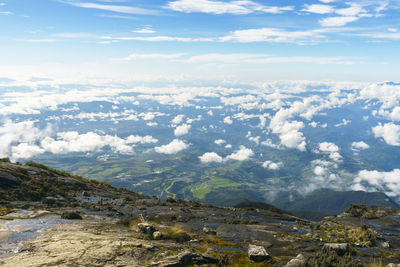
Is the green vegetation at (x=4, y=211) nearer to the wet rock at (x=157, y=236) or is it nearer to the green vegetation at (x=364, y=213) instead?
the wet rock at (x=157, y=236)

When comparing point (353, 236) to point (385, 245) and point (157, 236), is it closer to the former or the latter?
point (385, 245)

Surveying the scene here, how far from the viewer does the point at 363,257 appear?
67.8 ft

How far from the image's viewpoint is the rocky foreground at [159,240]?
15.1 metres

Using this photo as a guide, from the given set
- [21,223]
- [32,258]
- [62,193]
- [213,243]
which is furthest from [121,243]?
[62,193]

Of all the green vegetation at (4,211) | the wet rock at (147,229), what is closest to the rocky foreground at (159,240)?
the wet rock at (147,229)

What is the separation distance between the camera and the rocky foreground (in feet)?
49.6

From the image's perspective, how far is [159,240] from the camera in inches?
811

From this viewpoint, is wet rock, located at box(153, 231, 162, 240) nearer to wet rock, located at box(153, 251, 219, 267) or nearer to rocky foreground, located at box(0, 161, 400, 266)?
rocky foreground, located at box(0, 161, 400, 266)

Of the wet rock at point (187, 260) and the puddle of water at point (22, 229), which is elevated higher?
the wet rock at point (187, 260)

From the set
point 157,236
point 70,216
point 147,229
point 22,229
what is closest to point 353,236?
point 157,236

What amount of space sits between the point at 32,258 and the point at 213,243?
45.2 ft

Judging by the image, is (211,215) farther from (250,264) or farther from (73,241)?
(73,241)

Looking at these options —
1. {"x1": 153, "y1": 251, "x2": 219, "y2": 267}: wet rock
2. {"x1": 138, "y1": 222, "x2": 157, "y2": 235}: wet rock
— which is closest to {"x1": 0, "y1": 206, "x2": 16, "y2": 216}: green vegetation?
{"x1": 138, "y1": 222, "x2": 157, "y2": 235}: wet rock

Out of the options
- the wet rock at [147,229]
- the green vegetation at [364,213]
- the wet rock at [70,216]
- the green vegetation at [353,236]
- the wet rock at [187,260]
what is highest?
the wet rock at [187,260]
